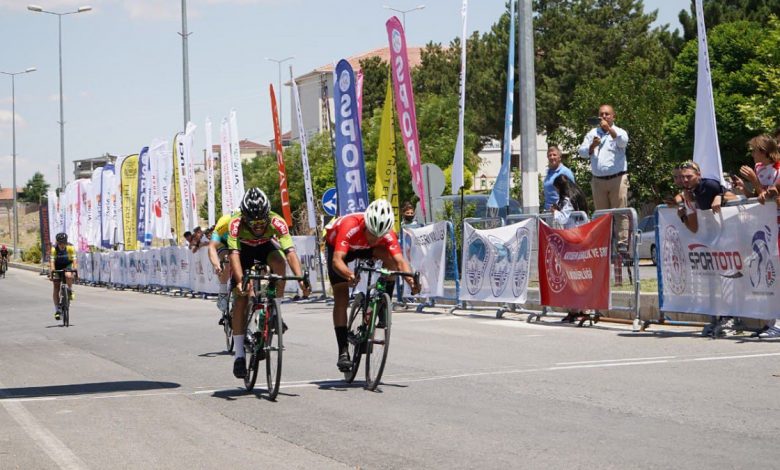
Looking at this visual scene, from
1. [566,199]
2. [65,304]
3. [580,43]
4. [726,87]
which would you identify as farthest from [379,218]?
[580,43]

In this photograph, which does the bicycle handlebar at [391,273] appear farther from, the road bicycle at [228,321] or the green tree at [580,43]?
the green tree at [580,43]

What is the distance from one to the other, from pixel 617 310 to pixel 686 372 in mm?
5521

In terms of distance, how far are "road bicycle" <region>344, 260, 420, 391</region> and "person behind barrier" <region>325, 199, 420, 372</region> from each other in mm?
89

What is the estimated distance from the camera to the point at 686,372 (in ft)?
35.1

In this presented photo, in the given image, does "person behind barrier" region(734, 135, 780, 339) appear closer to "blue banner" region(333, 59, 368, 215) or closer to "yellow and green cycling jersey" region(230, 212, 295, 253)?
"yellow and green cycling jersey" region(230, 212, 295, 253)

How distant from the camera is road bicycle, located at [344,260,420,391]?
10273mm

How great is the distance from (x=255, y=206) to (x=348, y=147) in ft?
51.7

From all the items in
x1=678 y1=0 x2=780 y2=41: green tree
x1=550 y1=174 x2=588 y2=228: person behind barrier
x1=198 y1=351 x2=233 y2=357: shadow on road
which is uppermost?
x1=678 y1=0 x2=780 y2=41: green tree

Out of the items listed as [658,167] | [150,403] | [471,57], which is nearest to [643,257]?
[150,403]

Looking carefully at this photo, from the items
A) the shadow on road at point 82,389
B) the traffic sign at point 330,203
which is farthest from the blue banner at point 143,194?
the shadow on road at point 82,389

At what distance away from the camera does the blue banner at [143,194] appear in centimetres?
4306

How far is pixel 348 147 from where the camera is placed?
26.0 m

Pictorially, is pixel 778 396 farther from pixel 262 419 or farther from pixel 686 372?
pixel 262 419

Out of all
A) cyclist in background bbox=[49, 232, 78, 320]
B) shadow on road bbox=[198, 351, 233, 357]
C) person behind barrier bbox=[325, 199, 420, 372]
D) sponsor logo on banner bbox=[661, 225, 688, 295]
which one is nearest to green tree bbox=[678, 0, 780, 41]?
cyclist in background bbox=[49, 232, 78, 320]
